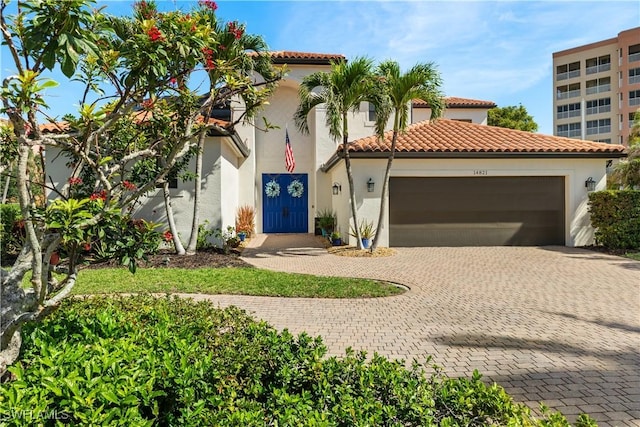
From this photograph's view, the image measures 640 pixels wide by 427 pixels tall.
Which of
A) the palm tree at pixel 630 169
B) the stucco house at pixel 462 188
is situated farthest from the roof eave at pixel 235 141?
the palm tree at pixel 630 169

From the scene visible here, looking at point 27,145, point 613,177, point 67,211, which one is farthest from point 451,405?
point 613,177

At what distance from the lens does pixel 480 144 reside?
1542cm

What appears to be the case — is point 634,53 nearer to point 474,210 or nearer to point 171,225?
point 474,210

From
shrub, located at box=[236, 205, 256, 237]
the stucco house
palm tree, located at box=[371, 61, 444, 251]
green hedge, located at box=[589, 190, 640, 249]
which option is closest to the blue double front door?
shrub, located at box=[236, 205, 256, 237]

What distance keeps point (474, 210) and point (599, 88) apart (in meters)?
55.6

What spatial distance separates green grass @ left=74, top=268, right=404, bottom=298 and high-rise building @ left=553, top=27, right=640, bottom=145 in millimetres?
57953

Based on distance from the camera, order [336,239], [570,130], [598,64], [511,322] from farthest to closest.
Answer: [570,130], [598,64], [336,239], [511,322]

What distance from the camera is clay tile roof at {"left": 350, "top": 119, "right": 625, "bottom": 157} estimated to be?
1475 centimetres

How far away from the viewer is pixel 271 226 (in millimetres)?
21531

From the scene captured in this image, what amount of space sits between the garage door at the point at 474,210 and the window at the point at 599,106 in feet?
173

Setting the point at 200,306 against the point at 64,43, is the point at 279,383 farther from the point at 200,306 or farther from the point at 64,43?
the point at 64,43

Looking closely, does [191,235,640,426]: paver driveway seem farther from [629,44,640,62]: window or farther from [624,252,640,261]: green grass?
[629,44,640,62]: window

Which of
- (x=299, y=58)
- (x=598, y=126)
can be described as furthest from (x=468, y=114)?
(x=598, y=126)

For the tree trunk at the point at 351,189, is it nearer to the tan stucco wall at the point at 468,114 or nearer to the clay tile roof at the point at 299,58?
the clay tile roof at the point at 299,58
